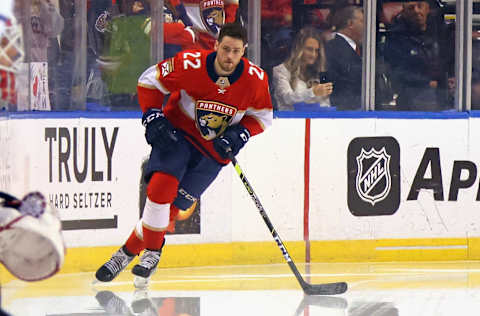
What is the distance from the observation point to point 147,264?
5.47 m

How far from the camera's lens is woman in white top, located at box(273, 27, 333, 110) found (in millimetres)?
6770

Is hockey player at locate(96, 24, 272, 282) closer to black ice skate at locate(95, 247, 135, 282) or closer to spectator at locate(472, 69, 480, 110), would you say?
black ice skate at locate(95, 247, 135, 282)

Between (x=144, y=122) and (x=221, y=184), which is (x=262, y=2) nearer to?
(x=221, y=184)

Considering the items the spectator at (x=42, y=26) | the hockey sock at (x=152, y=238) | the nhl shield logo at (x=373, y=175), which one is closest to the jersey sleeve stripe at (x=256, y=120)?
the hockey sock at (x=152, y=238)

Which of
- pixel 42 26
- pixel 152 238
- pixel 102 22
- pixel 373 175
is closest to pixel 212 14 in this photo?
pixel 102 22

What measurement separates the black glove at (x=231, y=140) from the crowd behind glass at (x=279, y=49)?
1059 millimetres

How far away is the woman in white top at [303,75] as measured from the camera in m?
6.77

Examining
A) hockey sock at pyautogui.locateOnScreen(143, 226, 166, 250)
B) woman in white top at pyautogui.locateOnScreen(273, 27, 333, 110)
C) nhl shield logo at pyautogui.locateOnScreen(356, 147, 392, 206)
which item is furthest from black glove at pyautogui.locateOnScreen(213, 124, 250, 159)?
nhl shield logo at pyautogui.locateOnScreen(356, 147, 392, 206)

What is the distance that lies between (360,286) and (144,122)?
1453mm

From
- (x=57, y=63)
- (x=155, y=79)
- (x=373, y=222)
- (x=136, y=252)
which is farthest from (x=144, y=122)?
(x=373, y=222)

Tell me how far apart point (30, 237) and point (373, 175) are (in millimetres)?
3986

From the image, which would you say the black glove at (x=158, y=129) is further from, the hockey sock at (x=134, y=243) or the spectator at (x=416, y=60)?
the spectator at (x=416, y=60)

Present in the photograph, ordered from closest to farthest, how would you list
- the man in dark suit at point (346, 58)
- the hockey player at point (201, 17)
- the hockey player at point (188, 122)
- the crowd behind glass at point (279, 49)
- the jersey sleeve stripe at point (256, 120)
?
the hockey player at point (188, 122) < the jersey sleeve stripe at point (256, 120) < the crowd behind glass at point (279, 49) < the hockey player at point (201, 17) < the man in dark suit at point (346, 58)

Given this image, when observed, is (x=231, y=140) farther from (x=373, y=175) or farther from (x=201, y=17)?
(x=373, y=175)
